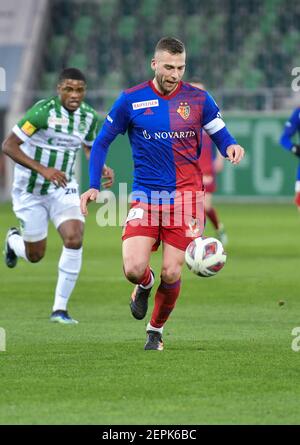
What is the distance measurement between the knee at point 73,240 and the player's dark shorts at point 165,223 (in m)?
2.19

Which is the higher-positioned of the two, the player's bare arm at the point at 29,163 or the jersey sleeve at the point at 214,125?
the player's bare arm at the point at 29,163

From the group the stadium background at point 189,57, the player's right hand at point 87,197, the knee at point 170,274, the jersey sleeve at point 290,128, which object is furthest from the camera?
the stadium background at point 189,57

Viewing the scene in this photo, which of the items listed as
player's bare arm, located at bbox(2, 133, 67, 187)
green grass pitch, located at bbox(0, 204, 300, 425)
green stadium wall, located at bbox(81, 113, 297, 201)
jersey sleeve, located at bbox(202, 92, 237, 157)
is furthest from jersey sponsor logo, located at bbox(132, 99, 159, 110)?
green stadium wall, located at bbox(81, 113, 297, 201)

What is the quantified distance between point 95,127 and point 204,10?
84.5 ft

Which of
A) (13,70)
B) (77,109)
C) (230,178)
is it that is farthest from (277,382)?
(13,70)

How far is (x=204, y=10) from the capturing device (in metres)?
36.7

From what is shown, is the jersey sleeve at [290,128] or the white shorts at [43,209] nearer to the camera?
the white shorts at [43,209]

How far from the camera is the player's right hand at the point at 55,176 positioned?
35.4 feet

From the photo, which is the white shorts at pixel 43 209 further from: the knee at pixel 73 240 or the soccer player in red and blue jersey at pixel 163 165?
the soccer player in red and blue jersey at pixel 163 165

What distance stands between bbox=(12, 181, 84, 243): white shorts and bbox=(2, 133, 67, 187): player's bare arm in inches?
16.9

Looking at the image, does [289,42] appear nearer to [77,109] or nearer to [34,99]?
[34,99]

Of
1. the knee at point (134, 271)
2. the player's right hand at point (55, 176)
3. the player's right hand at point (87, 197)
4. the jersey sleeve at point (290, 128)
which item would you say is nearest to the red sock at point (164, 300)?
the knee at point (134, 271)
